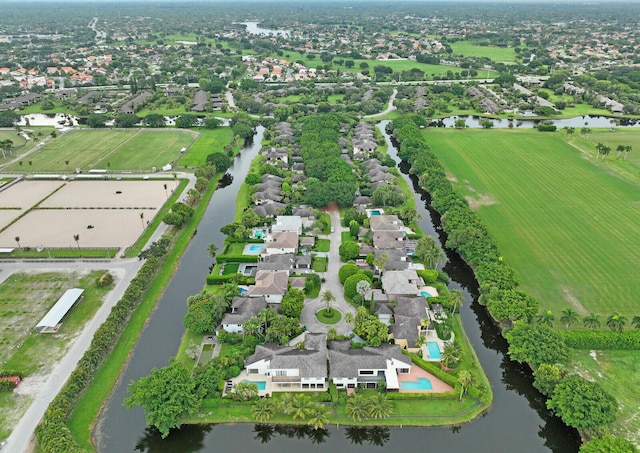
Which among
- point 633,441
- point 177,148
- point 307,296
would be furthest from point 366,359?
point 177,148

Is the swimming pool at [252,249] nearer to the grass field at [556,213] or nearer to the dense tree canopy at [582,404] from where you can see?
the grass field at [556,213]

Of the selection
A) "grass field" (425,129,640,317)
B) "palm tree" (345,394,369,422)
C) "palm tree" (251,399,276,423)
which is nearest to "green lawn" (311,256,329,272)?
"palm tree" (345,394,369,422)

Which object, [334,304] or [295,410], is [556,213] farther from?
[295,410]

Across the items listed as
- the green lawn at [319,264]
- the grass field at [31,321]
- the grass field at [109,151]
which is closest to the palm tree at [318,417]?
the green lawn at [319,264]

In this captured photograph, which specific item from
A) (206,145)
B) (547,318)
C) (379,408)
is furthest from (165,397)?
(206,145)

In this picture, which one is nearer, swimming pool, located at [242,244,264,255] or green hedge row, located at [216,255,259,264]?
green hedge row, located at [216,255,259,264]

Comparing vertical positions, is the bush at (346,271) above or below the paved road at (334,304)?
above

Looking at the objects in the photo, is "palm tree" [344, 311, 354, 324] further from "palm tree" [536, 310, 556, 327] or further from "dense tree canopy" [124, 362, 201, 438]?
"palm tree" [536, 310, 556, 327]
